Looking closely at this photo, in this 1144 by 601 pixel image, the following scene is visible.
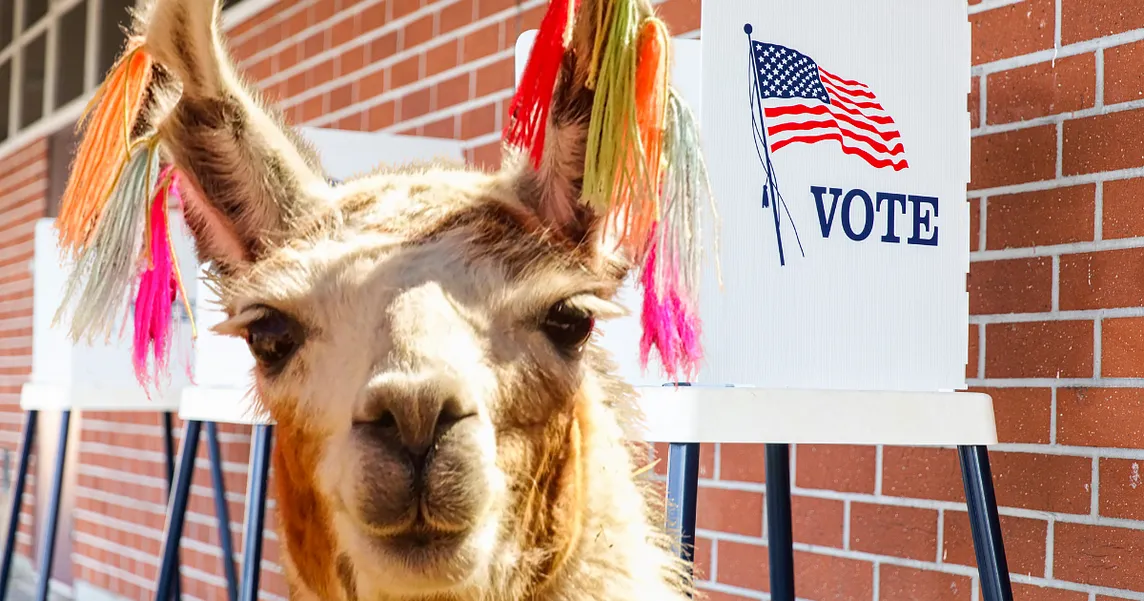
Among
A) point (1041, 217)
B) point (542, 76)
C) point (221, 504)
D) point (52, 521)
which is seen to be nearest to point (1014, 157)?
point (1041, 217)

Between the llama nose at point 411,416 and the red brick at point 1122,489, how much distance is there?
4.18 ft

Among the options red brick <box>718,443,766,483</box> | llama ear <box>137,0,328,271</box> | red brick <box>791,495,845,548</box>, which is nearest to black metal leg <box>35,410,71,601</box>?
red brick <box>718,443,766,483</box>

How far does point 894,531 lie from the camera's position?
2068 millimetres

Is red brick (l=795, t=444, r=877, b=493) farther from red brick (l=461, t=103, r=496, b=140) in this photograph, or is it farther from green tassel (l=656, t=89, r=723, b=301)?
green tassel (l=656, t=89, r=723, b=301)

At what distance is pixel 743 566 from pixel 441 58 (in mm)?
1583

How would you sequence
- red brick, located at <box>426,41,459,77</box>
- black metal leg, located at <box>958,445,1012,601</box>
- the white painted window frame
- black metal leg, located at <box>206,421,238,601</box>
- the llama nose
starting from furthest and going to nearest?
the white painted window frame, red brick, located at <box>426,41,459,77</box>, black metal leg, located at <box>206,421,238,601</box>, black metal leg, located at <box>958,445,1012,601</box>, the llama nose

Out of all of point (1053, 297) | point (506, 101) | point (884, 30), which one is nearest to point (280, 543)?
point (884, 30)

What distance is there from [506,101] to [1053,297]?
1525mm

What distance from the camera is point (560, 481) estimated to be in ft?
2.64

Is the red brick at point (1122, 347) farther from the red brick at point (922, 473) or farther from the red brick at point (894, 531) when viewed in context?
the red brick at point (894, 531)

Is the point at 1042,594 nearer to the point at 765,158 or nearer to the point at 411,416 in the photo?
the point at 765,158

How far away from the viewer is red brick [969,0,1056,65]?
1.84m

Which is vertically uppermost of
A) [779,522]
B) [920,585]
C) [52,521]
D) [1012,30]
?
[1012,30]

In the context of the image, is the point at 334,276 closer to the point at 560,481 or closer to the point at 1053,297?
the point at 560,481
